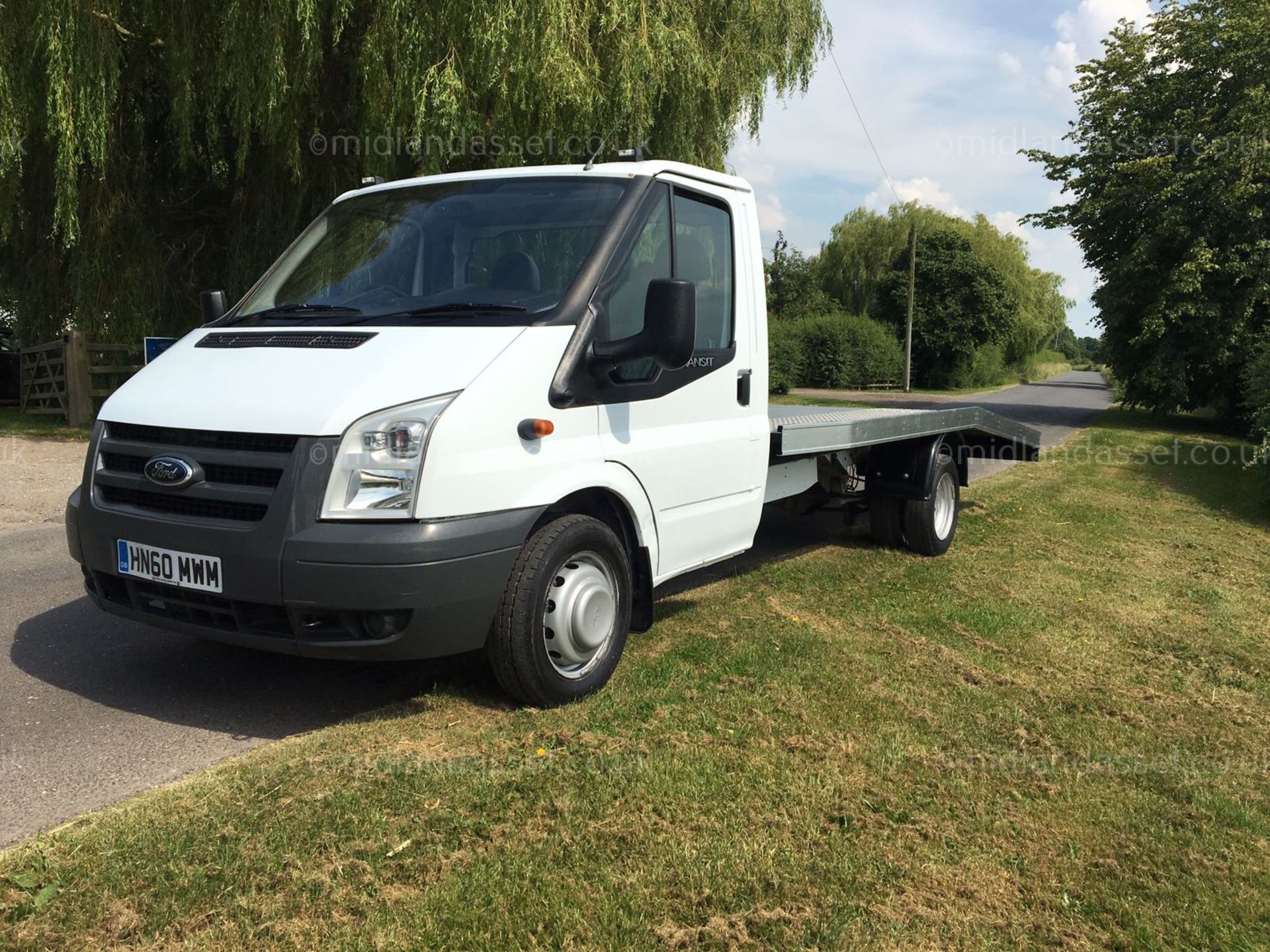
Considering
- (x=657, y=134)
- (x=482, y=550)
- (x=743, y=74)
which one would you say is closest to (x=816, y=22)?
(x=743, y=74)

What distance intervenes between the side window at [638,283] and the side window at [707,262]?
11 centimetres

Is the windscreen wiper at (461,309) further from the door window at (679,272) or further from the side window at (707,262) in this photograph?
the side window at (707,262)

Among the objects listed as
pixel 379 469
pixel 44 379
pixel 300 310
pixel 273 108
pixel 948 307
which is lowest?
pixel 379 469

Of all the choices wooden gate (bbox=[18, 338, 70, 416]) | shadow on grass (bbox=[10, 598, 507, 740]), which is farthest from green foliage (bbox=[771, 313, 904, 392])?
shadow on grass (bbox=[10, 598, 507, 740])

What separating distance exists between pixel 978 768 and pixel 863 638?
62.1 inches

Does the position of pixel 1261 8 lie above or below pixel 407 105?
above

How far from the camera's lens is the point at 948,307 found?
4562 centimetres

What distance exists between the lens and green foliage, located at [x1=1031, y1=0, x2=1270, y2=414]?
21516mm

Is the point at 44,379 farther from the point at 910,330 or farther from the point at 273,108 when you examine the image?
Answer: the point at 910,330

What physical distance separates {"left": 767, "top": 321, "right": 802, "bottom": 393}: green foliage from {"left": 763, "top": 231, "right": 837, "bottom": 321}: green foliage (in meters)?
3.30

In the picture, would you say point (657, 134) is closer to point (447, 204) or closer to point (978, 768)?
point (447, 204)

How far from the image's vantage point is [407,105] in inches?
459

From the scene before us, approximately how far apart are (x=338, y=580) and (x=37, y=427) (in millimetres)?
13839

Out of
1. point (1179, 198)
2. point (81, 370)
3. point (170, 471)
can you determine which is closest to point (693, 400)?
point (170, 471)
